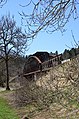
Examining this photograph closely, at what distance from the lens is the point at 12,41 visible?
37.1 metres

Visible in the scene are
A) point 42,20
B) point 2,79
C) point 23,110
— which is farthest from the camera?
point 2,79

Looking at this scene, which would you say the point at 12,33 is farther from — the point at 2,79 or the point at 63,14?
the point at 63,14

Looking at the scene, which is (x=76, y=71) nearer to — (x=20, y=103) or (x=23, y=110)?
(x=23, y=110)

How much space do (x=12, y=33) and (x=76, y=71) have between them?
96.2ft

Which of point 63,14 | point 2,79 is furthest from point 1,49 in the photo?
point 63,14

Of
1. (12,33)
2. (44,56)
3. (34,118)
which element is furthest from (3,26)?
(34,118)

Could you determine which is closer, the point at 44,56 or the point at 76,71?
the point at 76,71

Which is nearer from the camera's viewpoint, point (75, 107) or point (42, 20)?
point (42, 20)

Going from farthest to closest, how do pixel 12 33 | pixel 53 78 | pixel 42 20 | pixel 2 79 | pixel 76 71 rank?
1. pixel 2 79
2. pixel 12 33
3. pixel 53 78
4. pixel 76 71
5. pixel 42 20

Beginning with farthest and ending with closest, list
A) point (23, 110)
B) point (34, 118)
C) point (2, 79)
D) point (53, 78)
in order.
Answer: point (2, 79)
point (23, 110)
point (34, 118)
point (53, 78)

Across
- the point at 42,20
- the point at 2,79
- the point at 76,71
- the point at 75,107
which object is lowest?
the point at 2,79

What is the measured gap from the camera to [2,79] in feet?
160

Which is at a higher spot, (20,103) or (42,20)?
(42,20)

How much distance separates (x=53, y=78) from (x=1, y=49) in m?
27.9
